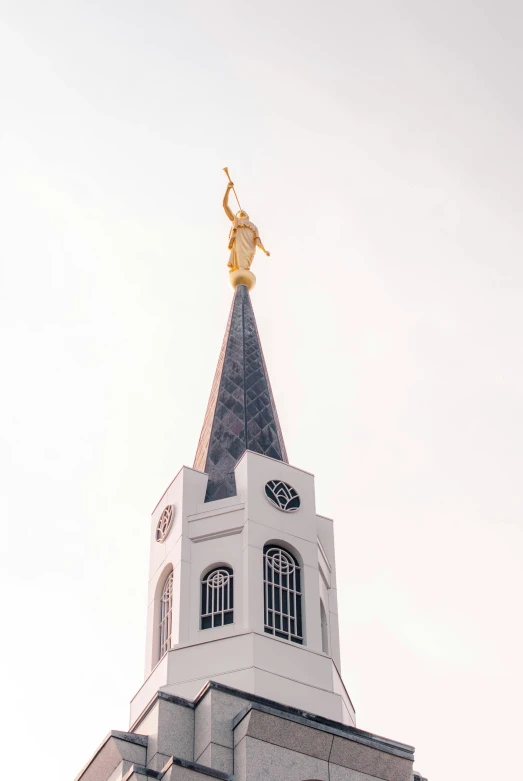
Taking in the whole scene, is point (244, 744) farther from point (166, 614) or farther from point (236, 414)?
→ point (236, 414)

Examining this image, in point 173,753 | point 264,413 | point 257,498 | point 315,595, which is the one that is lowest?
point 173,753

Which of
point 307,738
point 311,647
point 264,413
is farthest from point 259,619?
point 264,413

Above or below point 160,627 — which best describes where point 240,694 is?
below

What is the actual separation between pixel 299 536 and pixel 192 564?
131 inches

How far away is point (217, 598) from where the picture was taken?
1710 inches

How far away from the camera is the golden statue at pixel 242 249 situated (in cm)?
5628

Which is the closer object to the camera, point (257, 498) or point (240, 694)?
point (240, 694)

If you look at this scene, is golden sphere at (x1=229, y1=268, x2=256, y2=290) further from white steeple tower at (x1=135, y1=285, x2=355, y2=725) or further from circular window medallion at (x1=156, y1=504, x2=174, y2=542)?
circular window medallion at (x1=156, y1=504, x2=174, y2=542)

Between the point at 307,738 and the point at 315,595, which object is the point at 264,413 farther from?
the point at 307,738

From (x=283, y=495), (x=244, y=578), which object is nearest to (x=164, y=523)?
(x=283, y=495)

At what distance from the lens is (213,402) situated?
168 ft

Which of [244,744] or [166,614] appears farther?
[166,614]

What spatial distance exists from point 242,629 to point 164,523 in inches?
226

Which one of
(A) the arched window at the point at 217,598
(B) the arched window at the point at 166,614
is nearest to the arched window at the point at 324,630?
(A) the arched window at the point at 217,598
